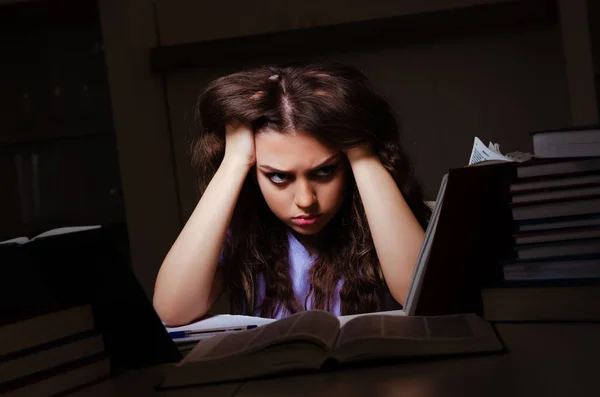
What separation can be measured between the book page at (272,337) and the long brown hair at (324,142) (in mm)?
631

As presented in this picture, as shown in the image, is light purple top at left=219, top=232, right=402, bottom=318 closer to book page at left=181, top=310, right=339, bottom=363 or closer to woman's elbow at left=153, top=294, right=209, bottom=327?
woman's elbow at left=153, top=294, right=209, bottom=327

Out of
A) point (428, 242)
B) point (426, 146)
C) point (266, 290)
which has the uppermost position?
point (426, 146)

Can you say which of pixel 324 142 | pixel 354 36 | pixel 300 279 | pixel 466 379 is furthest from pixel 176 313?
pixel 354 36

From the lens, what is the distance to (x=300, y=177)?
1.46m

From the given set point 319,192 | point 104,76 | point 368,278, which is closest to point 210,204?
point 319,192

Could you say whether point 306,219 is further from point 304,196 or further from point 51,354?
point 51,354

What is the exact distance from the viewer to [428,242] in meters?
0.94

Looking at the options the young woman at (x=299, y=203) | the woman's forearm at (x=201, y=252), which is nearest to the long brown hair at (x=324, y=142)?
the young woman at (x=299, y=203)

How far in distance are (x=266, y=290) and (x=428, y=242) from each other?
70 centimetres

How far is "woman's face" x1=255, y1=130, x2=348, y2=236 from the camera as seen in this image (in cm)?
146

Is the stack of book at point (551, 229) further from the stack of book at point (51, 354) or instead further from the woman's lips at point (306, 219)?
the woman's lips at point (306, 219)

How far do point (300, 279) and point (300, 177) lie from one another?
23 centimetres

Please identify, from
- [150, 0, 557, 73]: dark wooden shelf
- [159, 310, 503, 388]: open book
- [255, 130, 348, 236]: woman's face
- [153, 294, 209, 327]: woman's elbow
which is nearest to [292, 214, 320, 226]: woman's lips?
[255, 130, 348, 236]: woman's face

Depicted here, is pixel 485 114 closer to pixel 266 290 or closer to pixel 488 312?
pixel 266 290
